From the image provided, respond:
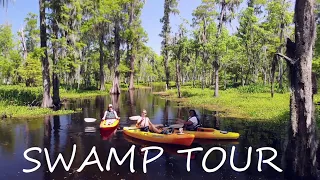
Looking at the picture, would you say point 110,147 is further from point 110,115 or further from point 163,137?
point 110,115

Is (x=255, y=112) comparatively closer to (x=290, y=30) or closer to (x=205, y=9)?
(x=290, y=30)

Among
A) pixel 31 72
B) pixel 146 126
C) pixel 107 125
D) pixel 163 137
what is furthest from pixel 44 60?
pixel 31 72

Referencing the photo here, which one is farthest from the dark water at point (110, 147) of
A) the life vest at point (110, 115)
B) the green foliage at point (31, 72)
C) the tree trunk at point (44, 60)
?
the green foliage at point (31, 72)

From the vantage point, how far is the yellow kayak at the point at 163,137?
543 inches

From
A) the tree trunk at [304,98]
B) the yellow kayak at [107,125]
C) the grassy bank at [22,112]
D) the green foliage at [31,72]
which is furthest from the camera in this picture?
the green foliage at [31,72]

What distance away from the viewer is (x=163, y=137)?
1438cm

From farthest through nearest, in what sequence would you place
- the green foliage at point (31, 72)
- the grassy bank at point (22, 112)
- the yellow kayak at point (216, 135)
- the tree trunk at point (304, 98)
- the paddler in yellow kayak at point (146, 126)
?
Answer: the green foliage at point (31, 72) → the grassy bank at point (22, 112) → the paddler in yellow kayak at point (146, 126) → the yellow kayak at point (216, 135) → the tree trunk at point (304, 98)

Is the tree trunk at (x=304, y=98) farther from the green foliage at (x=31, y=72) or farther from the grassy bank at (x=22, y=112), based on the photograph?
the green foliage at (x=31, y=72)

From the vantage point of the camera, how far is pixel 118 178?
9945 millimetres

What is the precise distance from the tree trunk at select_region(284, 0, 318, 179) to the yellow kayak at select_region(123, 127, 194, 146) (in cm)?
596

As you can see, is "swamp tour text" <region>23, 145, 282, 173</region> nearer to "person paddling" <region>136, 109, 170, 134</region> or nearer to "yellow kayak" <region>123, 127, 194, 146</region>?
"yellow kayak" <region>123, 127, 194, 146</region>

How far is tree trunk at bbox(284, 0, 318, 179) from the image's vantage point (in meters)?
8.19

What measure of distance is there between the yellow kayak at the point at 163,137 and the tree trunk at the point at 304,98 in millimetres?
5957

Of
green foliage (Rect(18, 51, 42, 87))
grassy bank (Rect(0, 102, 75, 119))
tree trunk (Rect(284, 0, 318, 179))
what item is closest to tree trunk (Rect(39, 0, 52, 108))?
grassy bank (Rect(0, 102, 75, 119))
